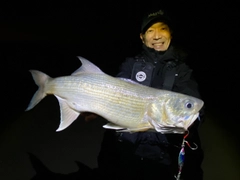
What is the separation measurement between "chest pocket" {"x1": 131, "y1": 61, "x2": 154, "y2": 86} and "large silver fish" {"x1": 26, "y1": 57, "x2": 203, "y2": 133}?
27 cm

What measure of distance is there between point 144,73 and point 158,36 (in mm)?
308

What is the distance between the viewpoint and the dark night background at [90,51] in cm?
336

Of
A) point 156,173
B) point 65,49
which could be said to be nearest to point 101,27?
point 65,49

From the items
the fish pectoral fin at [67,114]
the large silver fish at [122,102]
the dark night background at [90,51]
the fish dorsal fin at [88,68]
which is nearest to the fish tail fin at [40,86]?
the large silver fish at [122,102]

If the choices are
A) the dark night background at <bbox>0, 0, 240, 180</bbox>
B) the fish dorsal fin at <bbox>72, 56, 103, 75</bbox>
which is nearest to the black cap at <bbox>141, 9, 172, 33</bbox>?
the fish dorsal fin at <bbox>72, 56, 103, 75</bbox>

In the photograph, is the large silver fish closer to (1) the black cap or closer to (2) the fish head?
(2) the fish head

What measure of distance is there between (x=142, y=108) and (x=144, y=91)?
0.36 ft

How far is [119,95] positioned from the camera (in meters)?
1.66

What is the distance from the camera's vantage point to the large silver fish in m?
1.52

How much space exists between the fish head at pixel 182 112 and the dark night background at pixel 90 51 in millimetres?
1807

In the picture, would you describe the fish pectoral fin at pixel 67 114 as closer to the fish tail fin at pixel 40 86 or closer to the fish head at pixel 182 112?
the fish tail fin at pixel 40 86

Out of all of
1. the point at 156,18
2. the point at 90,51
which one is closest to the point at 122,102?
the point at 156,18

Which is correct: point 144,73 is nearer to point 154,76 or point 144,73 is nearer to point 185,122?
point 154,76

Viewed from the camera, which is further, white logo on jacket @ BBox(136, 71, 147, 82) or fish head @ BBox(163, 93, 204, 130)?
white logo on jacket @ BBox(136, 71, 147, 82)
